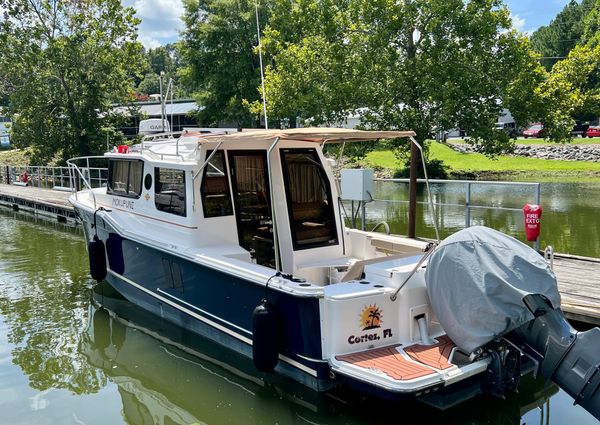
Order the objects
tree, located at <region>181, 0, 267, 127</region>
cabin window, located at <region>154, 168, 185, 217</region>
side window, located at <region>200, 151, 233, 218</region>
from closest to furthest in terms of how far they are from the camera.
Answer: side window, located at <region>200, 151, 233, 218</region> < cabin window, located at <region>154, 168, 185, 217</region> < tree, located at <region>181, 0, 267, 127</region>

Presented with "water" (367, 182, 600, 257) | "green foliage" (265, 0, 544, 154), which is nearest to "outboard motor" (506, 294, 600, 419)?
"water" (367, 182, 600, 257)

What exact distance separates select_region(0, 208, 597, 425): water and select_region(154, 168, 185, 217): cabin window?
178 cm

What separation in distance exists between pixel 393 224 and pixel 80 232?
933cm

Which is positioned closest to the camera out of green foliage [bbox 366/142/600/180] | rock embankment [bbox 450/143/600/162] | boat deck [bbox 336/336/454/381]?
boat deck [bbox 336/336/454/381]

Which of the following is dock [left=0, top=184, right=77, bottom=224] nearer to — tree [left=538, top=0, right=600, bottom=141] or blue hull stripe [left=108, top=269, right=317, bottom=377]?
blue hull stripe [left=108, top=269, right=317, bottom=377]

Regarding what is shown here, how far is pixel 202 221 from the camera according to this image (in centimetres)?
719

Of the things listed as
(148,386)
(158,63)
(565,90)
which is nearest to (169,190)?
(148,386)

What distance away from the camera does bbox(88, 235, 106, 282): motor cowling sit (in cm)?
Answer: 927

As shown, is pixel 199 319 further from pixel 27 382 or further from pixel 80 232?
pixel 80 232

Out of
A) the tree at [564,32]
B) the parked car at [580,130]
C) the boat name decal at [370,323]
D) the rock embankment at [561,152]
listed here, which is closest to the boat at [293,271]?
the boat name decal at [370,323]

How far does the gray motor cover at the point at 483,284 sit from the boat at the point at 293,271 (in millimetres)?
18

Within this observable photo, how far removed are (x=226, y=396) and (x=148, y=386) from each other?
1045 millimetres

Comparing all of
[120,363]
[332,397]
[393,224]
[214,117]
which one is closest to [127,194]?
[120,363]

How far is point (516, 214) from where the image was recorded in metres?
16.8
